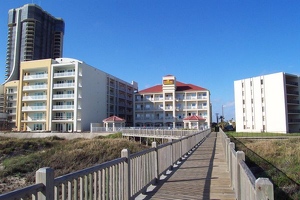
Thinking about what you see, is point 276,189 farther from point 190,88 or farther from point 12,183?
point 190,88

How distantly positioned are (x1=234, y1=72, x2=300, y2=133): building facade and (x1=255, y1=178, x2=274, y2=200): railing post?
182 ft

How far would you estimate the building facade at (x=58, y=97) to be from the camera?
180ft

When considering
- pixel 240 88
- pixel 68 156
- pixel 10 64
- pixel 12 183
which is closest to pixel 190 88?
pixel 240 88

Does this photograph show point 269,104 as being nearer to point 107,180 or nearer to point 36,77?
point 36,77

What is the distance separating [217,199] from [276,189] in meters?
2.92

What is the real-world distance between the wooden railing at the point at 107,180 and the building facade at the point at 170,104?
5770 centimetres

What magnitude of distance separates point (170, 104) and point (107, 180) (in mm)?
63391

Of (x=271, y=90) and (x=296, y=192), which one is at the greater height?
(x=271, y=90)

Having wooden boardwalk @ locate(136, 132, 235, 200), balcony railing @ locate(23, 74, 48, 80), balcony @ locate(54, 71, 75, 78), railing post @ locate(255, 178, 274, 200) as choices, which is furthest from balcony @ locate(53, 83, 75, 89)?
railing post @ locate(255, 178, 274, 200)

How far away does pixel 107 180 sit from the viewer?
444 cm

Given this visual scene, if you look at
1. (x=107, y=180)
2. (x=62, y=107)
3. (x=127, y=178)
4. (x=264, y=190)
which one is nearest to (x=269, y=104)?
(x=62, y=107)

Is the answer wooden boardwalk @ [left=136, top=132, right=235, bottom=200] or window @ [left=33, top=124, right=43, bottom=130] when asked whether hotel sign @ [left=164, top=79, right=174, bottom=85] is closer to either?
window @ [left=33, top=124, right=43, bottom=130]

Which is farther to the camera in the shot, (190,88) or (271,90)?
(190,88)

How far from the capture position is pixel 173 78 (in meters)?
67.2
